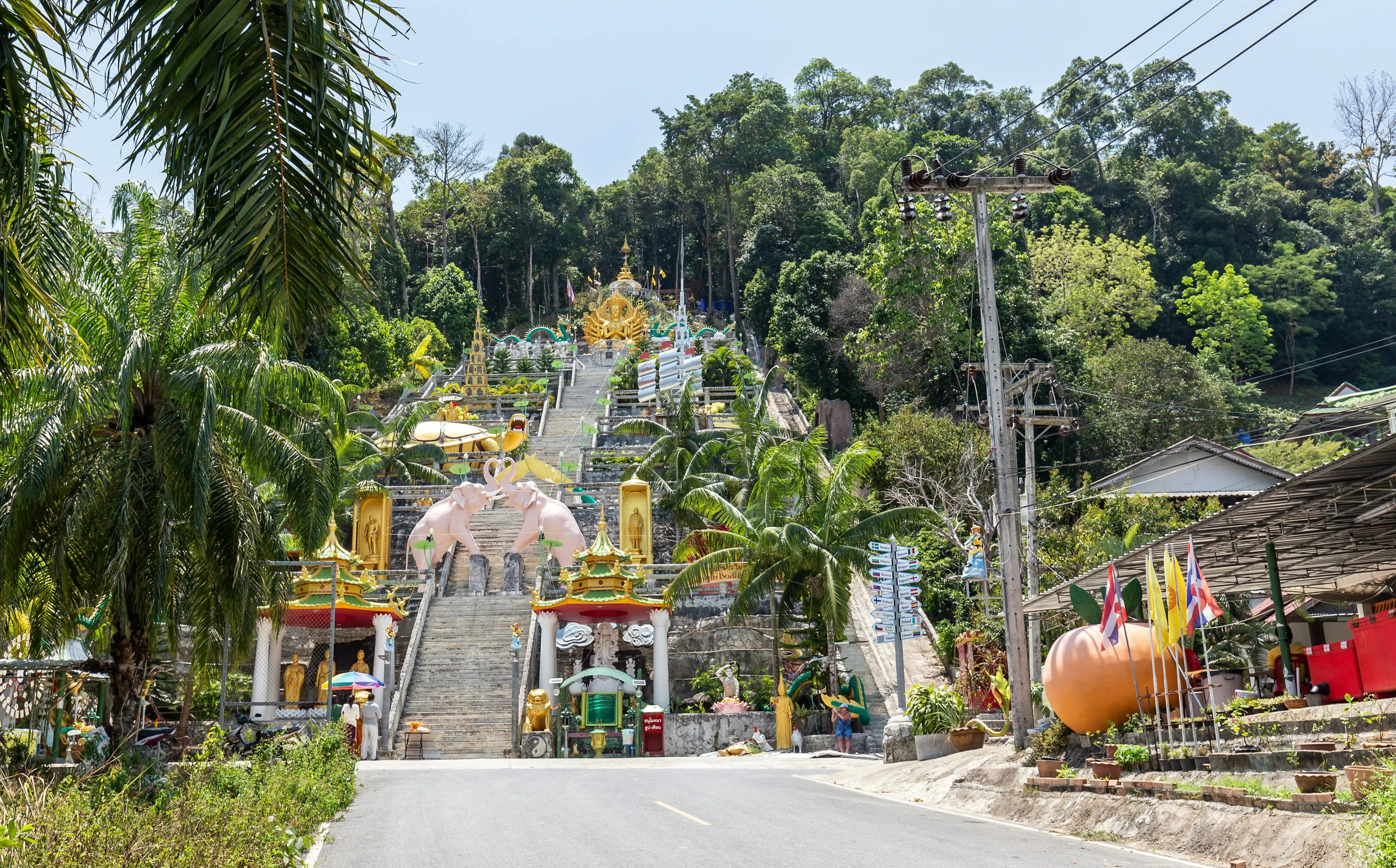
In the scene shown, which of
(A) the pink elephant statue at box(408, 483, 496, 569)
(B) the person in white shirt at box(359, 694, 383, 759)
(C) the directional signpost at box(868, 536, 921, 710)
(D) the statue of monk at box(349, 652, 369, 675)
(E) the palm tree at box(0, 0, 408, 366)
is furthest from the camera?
(A) the pink elephant statue at box(408, 483, 496, 569)

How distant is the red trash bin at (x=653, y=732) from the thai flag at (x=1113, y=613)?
14.9 m

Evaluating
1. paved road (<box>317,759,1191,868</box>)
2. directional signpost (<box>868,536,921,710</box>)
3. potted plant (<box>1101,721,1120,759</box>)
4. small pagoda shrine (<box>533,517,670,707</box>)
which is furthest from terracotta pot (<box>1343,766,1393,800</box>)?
small pagoda shrine (<box>533,517,670,707</box>)

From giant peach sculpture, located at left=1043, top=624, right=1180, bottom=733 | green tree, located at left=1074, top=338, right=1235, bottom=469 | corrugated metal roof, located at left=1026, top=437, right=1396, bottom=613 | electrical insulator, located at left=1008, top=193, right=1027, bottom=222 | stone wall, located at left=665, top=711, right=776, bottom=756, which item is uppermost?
green tree, located at left=1074, top=338, right=1235, bottom=469

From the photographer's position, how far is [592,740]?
26375 mm

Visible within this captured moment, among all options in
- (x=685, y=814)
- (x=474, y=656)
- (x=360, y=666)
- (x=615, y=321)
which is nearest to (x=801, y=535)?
(x=474, y=656)

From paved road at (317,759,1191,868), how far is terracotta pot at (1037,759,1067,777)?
110 cm

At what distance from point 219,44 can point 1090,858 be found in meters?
8.71

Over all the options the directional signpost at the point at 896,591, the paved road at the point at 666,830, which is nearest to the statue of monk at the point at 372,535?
the directional signpost at the point at 896,591

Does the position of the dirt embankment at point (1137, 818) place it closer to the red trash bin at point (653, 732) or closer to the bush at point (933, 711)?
the bush at point (933, 711)

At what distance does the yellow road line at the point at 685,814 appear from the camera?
12094 millimetres

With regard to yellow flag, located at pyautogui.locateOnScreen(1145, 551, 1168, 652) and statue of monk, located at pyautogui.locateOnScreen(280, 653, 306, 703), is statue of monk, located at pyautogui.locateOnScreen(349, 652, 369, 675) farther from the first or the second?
yellow flag, located at pyautogui.locateOnScreen(1145, 551, 1168, 652)

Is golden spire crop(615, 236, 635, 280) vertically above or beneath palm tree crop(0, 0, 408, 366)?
above

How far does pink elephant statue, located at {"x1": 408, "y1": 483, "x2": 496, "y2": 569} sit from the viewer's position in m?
33.8

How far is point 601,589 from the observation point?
29.0 m
